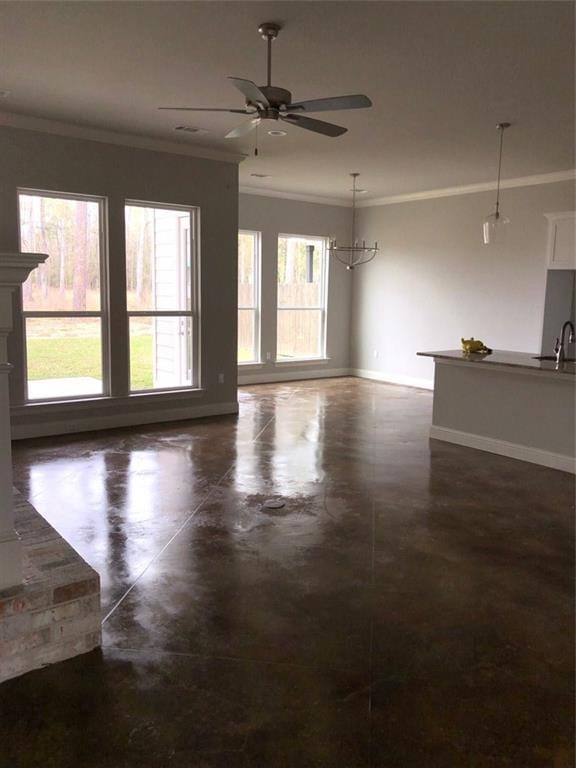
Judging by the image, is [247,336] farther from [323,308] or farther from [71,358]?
[71,358]

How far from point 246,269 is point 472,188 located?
3412 mm

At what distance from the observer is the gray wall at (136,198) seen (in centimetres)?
551

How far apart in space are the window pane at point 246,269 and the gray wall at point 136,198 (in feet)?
7.17

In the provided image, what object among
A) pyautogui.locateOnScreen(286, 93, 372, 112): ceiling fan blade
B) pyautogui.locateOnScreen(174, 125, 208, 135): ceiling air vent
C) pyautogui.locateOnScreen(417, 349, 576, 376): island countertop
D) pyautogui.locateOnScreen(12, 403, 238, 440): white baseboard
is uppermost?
pyautogui.locateOnScreen(174, 125, 208, 135): ceiling air vent

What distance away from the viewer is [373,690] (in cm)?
224

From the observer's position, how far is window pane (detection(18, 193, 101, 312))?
18.9 feet

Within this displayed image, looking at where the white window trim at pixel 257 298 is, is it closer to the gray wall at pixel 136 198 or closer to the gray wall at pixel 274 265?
the gray wall at pixel 274 265

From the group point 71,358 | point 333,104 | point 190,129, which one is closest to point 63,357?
point 71,358

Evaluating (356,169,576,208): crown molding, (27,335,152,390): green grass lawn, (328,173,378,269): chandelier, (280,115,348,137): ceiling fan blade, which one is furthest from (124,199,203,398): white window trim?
(356,169,576,208): crown molding

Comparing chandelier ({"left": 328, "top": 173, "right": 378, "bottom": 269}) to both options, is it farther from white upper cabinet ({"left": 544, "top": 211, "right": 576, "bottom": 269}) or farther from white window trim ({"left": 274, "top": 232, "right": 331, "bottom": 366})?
white upper cabinet ({"left": 544, "top": 211, "right": 576, "bottom": 269})

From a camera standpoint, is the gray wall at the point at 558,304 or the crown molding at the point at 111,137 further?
the gray wall at the point at 558,304

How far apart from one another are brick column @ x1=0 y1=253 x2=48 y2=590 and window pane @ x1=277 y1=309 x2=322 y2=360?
7621 mm

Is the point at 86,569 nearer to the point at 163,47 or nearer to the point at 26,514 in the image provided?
the point at 26,514

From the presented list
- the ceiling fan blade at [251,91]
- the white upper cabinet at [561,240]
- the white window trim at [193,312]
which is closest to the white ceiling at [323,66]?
the ceiling fan blade at [251,91]
